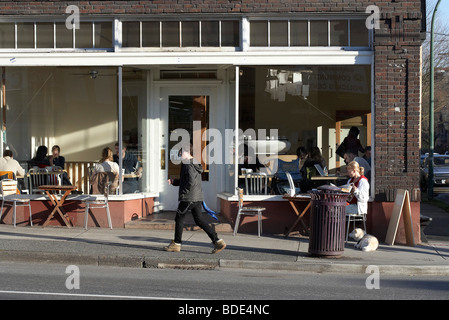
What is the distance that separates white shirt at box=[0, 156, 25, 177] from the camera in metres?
13.6

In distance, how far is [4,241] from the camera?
37.3 ft

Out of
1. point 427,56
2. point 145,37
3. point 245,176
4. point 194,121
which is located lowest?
point 245,176

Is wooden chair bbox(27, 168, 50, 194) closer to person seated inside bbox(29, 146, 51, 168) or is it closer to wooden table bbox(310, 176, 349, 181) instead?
person seated inside bbox(29, 146, 51, 168)

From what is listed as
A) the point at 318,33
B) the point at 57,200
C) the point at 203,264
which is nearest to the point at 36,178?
the point at 57,200

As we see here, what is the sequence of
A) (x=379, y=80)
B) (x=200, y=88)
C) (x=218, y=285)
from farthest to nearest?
(x=200, y=88) < (x=379, y=80) < (x=218, y=285)

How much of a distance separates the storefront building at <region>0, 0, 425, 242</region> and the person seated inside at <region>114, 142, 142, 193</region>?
17 centimetres

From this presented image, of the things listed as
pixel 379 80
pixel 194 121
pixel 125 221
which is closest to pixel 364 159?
pixel 379 80

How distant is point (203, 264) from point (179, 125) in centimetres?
474

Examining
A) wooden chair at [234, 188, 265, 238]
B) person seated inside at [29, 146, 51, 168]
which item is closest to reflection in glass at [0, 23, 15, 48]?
person seated inside at [29, 146, 51, 168]

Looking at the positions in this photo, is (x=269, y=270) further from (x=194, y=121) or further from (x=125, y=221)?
(x=194, y=121)

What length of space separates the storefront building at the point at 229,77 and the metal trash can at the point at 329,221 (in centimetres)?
201
